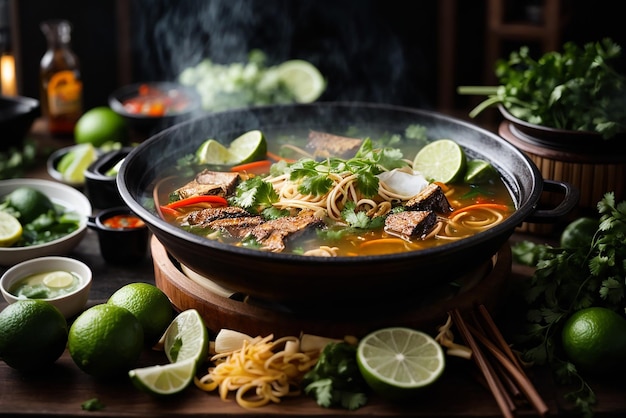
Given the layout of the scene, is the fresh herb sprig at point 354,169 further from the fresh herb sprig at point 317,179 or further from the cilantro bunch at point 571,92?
the cilantro bunch at point 571,92

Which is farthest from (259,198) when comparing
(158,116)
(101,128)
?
(101,128)

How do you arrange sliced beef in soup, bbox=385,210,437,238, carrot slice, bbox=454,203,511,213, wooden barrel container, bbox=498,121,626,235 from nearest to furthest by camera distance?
1. sliced beef in soup, bbox=385,210,437,238
2. carrot slice, bbox=454,203,511,213
3. wooden barrel container, bbox=498,121,626,235

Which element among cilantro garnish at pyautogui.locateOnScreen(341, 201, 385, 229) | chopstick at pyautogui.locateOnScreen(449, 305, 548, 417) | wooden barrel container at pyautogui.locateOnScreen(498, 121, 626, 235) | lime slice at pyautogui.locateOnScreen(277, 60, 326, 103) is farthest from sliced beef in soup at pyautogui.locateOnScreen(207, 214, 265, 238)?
lime slice at pyautogui.locateOnScreen(277, 60, 326, 103)

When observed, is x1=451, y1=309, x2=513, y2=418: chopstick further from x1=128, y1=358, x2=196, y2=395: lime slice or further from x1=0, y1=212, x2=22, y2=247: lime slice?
x1=0, y1=212, x2=22, y2=247: lime slice

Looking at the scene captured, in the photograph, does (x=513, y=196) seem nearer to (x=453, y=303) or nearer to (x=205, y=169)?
(x=453, y=303)

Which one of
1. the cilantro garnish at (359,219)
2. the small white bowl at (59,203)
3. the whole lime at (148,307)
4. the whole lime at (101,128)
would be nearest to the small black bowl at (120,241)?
the small white bowl at (59,203)

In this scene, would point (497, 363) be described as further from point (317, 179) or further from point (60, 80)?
point (60, 80)
